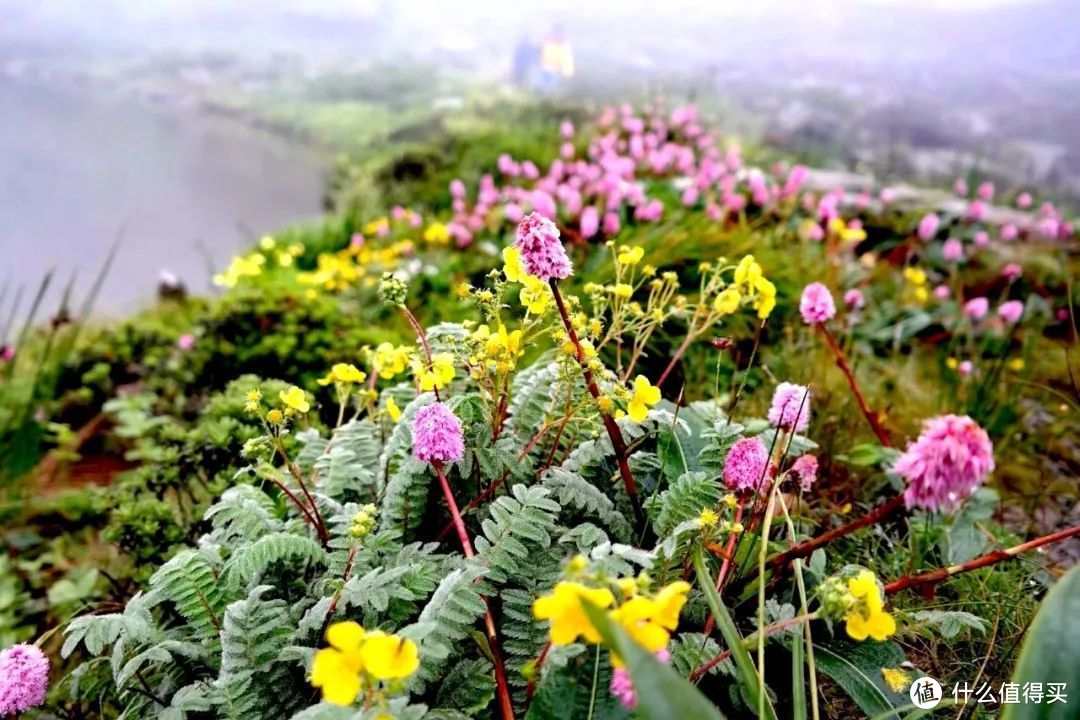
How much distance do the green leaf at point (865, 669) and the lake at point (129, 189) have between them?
2255 millimetres

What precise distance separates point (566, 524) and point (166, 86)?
10.5 feet

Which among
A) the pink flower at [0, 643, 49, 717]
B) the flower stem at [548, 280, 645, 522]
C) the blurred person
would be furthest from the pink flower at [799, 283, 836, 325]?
the blurred person

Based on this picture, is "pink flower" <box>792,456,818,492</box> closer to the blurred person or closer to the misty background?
the misty background

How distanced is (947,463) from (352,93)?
3.44 meters

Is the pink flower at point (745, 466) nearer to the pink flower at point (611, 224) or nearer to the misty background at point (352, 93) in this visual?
the pink flower at point (611, 224)

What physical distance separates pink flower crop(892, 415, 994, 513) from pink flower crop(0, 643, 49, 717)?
61 cm

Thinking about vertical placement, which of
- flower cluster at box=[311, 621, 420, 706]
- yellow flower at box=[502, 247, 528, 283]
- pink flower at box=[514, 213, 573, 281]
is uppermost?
pink flower at box=[514, 213, 573, 281]

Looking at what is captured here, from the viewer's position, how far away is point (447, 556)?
55cm

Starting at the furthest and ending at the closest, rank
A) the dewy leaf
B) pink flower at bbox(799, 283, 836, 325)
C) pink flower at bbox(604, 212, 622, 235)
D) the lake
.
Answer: the lake
pink flower at bbox(604, 212, 622, 235)
pink flower at bbox(799, 283, 836, 325)
the dewy leaf

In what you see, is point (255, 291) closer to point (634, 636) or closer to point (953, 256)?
point (634, 636)

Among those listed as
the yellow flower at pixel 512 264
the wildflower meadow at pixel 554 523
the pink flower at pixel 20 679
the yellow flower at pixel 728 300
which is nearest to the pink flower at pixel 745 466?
the wildflower meadow at pixel 554 523

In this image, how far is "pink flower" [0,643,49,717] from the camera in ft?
1.72

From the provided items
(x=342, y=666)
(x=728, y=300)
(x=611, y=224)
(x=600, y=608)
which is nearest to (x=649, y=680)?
(x=600, y=608)

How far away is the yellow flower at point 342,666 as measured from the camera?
1.06ft
